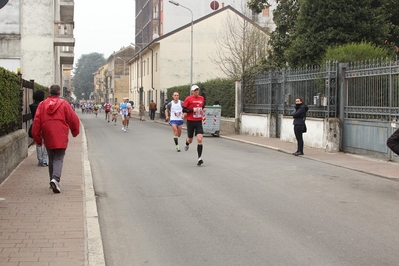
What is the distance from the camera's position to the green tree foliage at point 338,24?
22375 mm

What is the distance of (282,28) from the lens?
29.1m

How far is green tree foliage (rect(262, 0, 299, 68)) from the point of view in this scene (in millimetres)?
28656

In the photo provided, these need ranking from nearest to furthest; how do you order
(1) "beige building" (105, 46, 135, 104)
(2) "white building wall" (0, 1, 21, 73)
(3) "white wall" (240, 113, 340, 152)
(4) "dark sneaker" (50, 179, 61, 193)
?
(4) "dark sneaker" (50, 179, 61, 193), (3) "white wall" (240, 113, 340, 152), (2) "white building wall" (0, 1, 21, 73), (1) "beige building" (105, 46, 135, 104)

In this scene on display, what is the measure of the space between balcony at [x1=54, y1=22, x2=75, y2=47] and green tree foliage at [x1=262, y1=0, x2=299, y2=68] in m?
10.9

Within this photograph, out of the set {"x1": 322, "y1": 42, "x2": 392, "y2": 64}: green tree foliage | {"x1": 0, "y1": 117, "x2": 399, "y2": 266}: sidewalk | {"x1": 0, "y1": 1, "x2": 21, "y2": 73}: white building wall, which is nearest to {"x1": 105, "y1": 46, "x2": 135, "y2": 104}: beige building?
{"x1": 0, "y1": 1, "x2": 21, "y2": 73}: white building wall

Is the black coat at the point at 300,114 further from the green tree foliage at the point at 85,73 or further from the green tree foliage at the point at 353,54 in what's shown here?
the green tree foliage at the point at 85,73

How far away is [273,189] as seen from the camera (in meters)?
9.45

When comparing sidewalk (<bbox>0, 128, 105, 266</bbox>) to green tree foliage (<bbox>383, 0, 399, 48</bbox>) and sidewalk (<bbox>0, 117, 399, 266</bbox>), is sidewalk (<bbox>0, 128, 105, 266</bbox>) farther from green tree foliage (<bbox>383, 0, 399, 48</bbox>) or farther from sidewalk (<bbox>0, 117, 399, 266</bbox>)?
green tree foliage (<bbox>383, 0, 399, 48</bbox>)

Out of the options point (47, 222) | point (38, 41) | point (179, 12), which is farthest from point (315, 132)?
point (179, 12)

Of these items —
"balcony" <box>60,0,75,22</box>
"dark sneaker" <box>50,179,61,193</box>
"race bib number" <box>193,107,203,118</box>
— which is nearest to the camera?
"dark sneaker" <box>50,179,61,193</box>

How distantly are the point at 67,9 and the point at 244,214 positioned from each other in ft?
119

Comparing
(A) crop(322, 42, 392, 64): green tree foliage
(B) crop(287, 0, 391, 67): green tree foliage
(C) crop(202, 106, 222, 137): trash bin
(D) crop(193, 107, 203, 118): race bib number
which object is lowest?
(C) crop(202, 106, 222, 137): trash bin

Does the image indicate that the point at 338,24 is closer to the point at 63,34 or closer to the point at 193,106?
the point at 193,106

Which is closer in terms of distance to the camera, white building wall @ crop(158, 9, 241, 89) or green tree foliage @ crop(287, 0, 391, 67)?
green tree foliage @ crop(287, 0, 391, 67)
